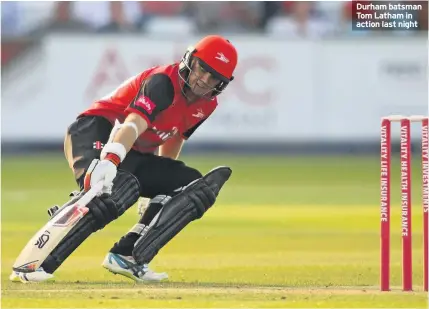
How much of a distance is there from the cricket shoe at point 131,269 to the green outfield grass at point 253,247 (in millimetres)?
58

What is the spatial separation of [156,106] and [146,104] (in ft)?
0.23

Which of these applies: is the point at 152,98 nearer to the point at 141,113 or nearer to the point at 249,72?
the point at 141,113

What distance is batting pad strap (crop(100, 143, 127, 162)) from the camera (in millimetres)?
6934

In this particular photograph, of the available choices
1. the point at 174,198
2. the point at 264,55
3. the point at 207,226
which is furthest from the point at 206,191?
the point at 264,55

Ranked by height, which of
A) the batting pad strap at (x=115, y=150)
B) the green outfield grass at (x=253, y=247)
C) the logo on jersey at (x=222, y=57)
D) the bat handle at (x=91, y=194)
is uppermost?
the logo on jersey at (x=222, y=57)

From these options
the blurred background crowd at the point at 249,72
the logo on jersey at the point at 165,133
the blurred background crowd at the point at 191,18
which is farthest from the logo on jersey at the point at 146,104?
the blurred background crowd at the point at 191,18

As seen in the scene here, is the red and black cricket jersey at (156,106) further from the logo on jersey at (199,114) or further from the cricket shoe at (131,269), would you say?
the cricket shoe at (131,269)

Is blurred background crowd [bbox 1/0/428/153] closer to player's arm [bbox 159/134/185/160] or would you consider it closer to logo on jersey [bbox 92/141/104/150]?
player's arm [bbox 159/134/185/160]

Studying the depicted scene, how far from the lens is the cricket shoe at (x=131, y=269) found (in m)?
7.33

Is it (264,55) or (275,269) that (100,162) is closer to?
(275,269)

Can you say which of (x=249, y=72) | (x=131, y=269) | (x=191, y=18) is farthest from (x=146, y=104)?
(x=191, y=18)

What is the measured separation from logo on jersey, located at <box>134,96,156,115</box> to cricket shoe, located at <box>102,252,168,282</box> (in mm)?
916

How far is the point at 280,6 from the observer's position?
19.8 m

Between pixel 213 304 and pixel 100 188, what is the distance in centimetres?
107
